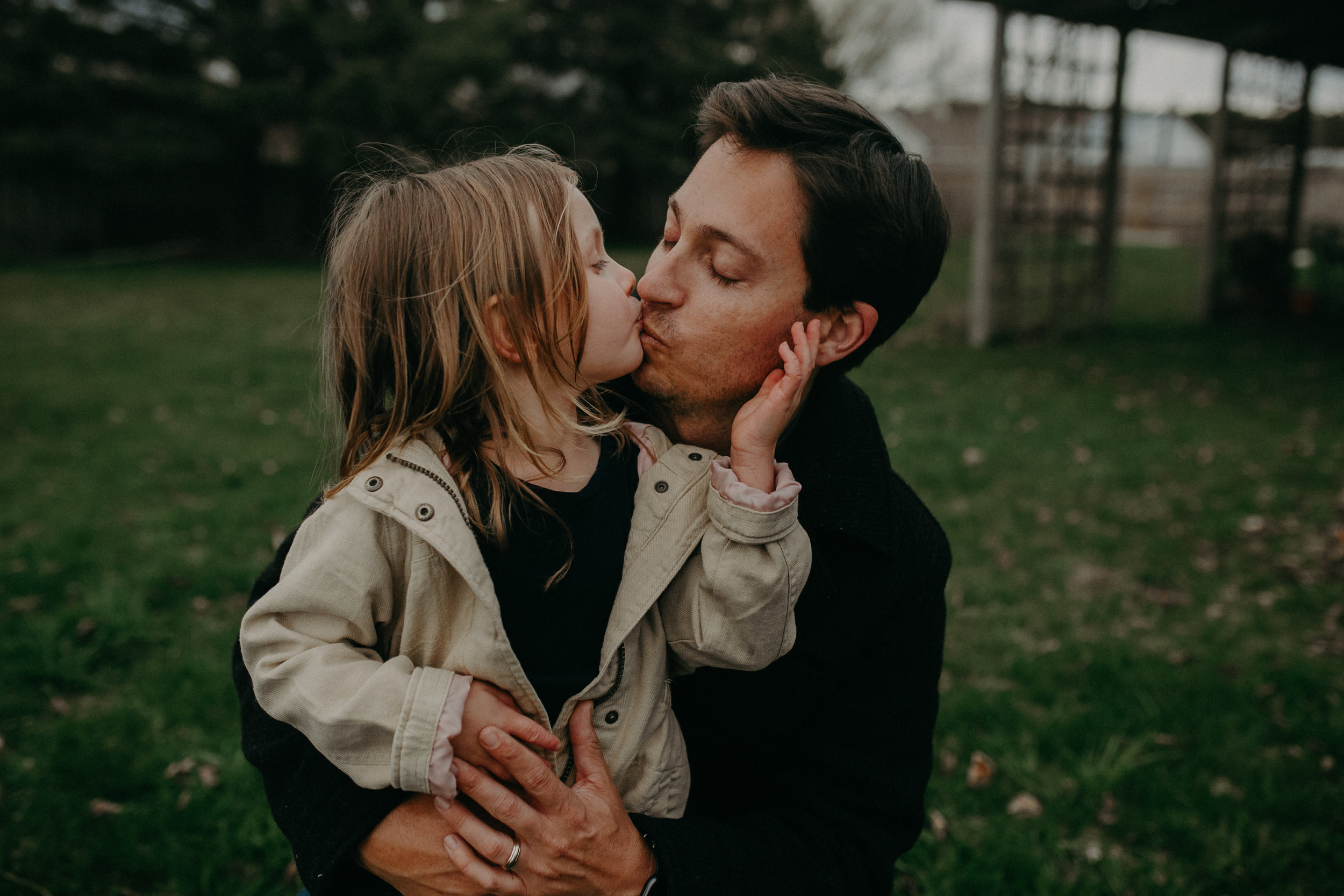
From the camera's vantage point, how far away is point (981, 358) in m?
10.6

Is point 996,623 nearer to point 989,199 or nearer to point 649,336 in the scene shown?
point 649,336

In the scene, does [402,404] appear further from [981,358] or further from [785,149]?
[981,358]

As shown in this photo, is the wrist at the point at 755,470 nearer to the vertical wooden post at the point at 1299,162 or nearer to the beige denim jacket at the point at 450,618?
the beige denim jacket at the point at 450,618

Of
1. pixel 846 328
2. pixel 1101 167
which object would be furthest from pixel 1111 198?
pixel 846 328

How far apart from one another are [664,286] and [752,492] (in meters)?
0.60

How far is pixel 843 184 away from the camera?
194cm

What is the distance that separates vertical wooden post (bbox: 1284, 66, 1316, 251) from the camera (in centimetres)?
1418

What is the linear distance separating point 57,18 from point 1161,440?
2152 cm

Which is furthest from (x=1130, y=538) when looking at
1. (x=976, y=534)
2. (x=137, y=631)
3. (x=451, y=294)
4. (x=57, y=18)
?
(x=57, y=18)

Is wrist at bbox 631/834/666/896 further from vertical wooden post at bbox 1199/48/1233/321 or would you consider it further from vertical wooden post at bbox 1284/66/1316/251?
vertical wooden post at bbox 1284/66/1316/251

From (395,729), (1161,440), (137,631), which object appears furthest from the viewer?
(1161,440)

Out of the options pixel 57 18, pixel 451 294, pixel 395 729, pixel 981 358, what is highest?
pixel 57 18

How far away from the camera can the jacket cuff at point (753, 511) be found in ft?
5.16

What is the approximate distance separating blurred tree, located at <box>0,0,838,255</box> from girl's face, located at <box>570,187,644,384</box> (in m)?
15.5
